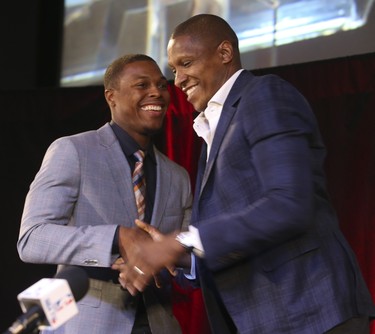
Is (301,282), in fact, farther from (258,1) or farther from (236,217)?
(258,1)

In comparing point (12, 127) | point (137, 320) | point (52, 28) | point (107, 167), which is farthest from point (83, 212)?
point (52, 28)

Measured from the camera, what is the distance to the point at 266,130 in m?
1.65

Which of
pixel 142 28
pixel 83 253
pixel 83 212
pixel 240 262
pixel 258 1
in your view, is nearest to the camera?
pixel 240 262

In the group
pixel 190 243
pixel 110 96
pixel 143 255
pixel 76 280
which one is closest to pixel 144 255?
pixel 143 255

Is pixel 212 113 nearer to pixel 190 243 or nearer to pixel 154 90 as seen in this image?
pixel 190 243

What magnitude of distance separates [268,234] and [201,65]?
0.57m

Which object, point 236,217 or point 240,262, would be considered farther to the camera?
point 240,262

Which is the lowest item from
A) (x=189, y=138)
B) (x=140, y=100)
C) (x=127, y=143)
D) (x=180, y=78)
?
(x=189, y=138)

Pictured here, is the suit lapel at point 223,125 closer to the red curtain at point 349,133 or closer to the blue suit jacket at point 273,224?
the blue suit jacket at point 273,224

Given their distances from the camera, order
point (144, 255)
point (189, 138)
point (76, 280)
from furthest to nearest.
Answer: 1. point (189, 138)
2. point (144, 255)
3. point (76, 280)

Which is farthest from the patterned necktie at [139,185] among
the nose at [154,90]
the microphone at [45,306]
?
the microphone at [45,306]

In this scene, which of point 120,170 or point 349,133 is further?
point 349,133

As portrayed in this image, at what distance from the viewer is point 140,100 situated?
2.61m

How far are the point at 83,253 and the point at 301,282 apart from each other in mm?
676
